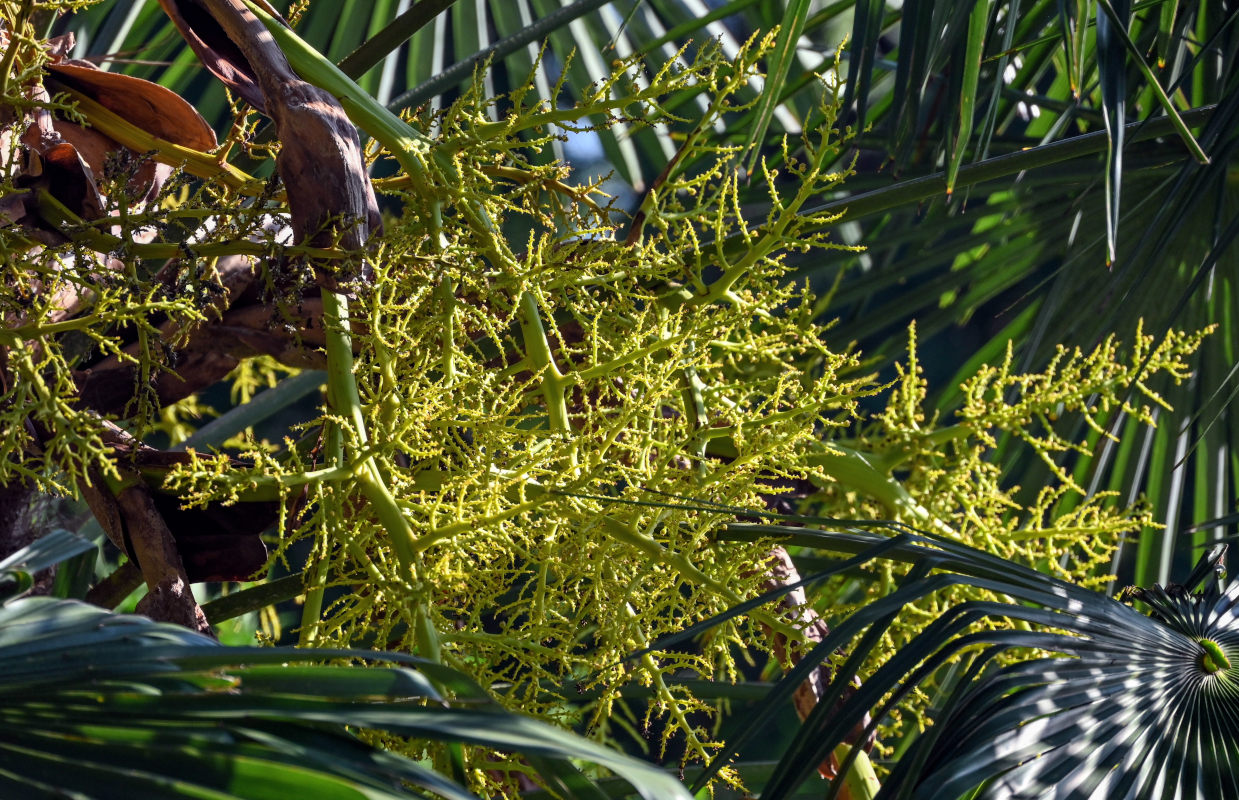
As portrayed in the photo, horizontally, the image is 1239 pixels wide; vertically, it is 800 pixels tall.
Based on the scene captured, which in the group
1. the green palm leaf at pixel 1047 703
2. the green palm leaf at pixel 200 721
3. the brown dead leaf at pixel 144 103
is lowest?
the green palm leaf at pixel 1047 703

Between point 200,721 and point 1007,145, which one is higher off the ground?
point 1007,145

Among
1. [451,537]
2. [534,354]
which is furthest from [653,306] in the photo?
[451,537]

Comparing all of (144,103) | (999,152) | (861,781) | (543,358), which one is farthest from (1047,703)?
(999,152)

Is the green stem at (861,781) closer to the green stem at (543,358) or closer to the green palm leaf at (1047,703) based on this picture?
the green palm leaf at (1047,703)

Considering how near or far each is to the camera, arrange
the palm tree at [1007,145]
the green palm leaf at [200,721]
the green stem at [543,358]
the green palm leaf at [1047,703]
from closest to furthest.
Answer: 1. the green palm leaf at [200,721]
2. the green palm leaf at [1047,703]
3. the green stem at [543,358]
4. the palm tree at [1007,145]

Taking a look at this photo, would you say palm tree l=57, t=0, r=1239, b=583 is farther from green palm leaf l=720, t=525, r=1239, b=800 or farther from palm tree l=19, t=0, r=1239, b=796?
green palm leaf l=720, t=525, r=1239, b=800

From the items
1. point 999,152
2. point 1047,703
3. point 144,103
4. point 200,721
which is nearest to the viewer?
point 200,721

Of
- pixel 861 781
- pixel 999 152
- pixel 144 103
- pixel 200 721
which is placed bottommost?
pixel 861 781

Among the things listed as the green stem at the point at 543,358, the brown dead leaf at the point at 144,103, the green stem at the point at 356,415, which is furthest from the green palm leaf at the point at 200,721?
the brown dead leaf at the point at 144,103

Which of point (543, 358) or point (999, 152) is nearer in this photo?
point (543, 358)

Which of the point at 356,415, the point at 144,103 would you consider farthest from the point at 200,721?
the point at 144,103

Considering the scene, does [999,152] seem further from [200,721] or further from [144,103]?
[200,721]

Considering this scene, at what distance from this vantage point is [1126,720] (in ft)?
1.61

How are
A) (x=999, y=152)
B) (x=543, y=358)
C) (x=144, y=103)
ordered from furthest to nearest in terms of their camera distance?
(x=999, y=152), (x=144, y=103), (x=543, y=358)
